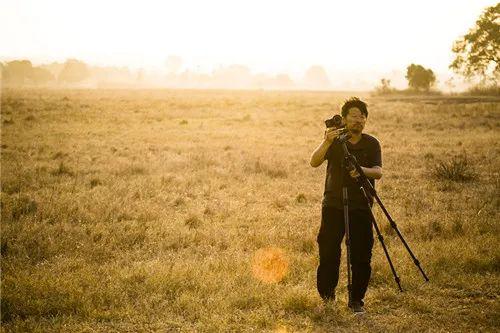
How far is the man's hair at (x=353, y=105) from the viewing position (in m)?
5.17

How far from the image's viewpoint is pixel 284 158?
1683 centimetres

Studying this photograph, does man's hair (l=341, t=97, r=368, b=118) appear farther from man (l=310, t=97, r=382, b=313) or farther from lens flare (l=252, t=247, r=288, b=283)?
lens flare (l=252, t=247, r=288, b=283)

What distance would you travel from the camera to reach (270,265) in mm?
6984

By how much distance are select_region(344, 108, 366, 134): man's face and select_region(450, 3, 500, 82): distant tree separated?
158 feet

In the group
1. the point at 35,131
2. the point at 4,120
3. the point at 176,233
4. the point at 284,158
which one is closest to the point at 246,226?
the point at 176,233

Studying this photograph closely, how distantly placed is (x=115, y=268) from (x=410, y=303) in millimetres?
4483

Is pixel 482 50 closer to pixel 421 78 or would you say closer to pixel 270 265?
pixel 421 78

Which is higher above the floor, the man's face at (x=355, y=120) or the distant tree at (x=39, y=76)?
the distant tree at (x=39, y=76)

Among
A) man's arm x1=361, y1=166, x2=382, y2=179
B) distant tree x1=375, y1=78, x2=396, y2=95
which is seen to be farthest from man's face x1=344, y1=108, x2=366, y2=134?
distant tree x1=375, y1=78, x2=396, y2=95

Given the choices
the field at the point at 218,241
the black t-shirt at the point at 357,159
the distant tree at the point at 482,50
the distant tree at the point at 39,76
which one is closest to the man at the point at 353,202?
the black t-shirt at the point at 357,159

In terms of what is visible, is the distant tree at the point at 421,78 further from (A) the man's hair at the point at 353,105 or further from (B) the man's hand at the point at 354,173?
(B) the man's hand at the point at 354,173

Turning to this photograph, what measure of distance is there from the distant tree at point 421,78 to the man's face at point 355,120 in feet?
230

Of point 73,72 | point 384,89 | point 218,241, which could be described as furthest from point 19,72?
point 218,241

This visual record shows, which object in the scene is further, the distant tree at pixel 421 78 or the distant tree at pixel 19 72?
the distant tree at pixel 19 72
